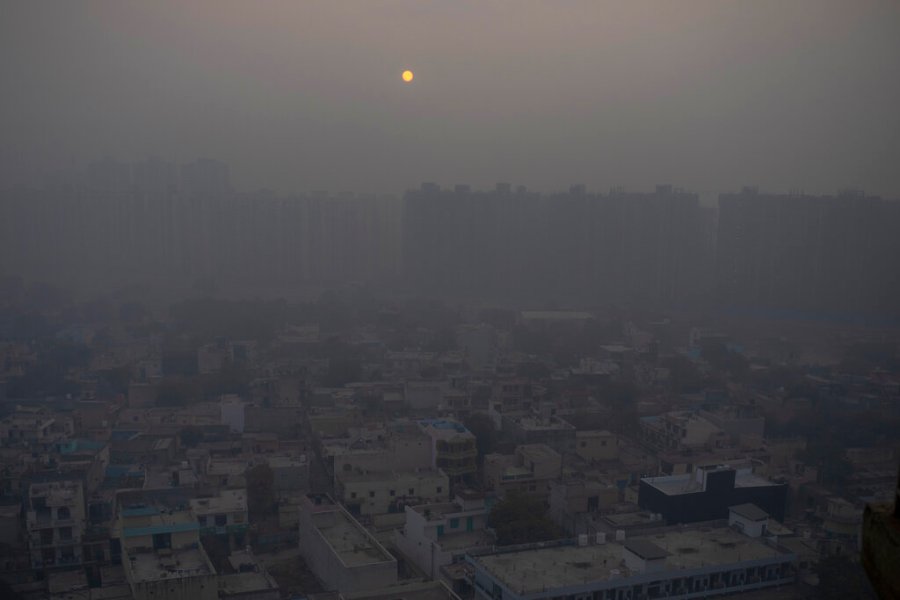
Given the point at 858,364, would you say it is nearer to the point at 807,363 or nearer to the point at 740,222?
the point at 807,363

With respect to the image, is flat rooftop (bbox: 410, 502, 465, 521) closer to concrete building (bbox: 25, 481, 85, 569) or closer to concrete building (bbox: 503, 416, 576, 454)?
concrete building (bbox: 503, 416, 576, 454)

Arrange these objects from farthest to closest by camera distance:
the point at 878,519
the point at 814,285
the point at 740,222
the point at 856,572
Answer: the point at 740,222, the point at 814,285, the point at 856,572, the point at 878,519

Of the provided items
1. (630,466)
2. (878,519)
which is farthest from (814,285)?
(878,519)

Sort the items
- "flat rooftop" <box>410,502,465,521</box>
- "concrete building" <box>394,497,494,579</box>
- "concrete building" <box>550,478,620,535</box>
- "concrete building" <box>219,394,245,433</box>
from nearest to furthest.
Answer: "concrete building" <box>394,497,494,579</box> < "flat rooftop" <box>410,502,465,521</box> < "concrete building" <box>550,478,620,535</box> < "concrete building" <box>219,394,245,433</box>

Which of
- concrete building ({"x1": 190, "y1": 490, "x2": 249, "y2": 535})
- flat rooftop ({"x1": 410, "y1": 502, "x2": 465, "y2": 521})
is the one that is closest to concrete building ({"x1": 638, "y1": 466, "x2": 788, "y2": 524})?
flat rooftop ({"x1": 410, "y1": 502, "x2": 465, "y2": 521})

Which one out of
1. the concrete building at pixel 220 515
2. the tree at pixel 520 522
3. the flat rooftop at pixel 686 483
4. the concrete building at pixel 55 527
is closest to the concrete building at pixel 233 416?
the concrete building at pixel 220 515

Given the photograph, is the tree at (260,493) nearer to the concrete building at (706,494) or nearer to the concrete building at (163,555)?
the concrete building at (163,555)
